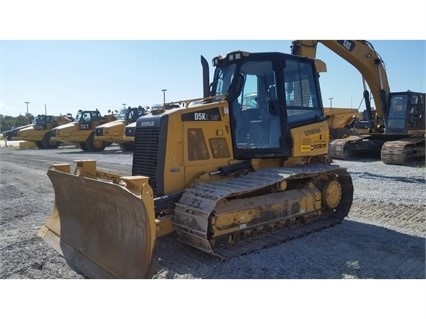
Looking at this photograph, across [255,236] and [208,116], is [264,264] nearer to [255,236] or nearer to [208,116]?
[255,236]

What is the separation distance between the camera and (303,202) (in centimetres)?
606

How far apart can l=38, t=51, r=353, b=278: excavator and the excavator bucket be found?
0.05ft

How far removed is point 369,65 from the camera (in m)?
13.8

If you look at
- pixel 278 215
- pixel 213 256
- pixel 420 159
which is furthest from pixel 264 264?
pixel 420 159

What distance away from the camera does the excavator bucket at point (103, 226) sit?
438 centimetres

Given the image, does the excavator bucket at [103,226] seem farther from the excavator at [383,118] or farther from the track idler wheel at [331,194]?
the excavator at [383,118]

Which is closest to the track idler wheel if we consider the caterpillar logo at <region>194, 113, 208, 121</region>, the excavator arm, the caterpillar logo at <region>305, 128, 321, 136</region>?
the caterpillar logo at <region>305, 128, 321, 136</region>

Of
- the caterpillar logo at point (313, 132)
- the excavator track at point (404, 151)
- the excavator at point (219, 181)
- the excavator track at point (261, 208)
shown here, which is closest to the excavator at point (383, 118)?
the excavator track at point (404, 151)

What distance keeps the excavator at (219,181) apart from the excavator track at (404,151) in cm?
772

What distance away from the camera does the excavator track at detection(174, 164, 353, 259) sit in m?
4.89

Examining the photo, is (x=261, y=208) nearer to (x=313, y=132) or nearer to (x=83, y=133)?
(x=313, y=132)

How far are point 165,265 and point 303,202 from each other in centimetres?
240

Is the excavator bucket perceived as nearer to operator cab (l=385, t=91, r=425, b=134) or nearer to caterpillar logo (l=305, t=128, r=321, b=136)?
caterpillar logo (l=305, t=128, r=321, b=136)

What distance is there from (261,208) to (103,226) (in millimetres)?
2106
